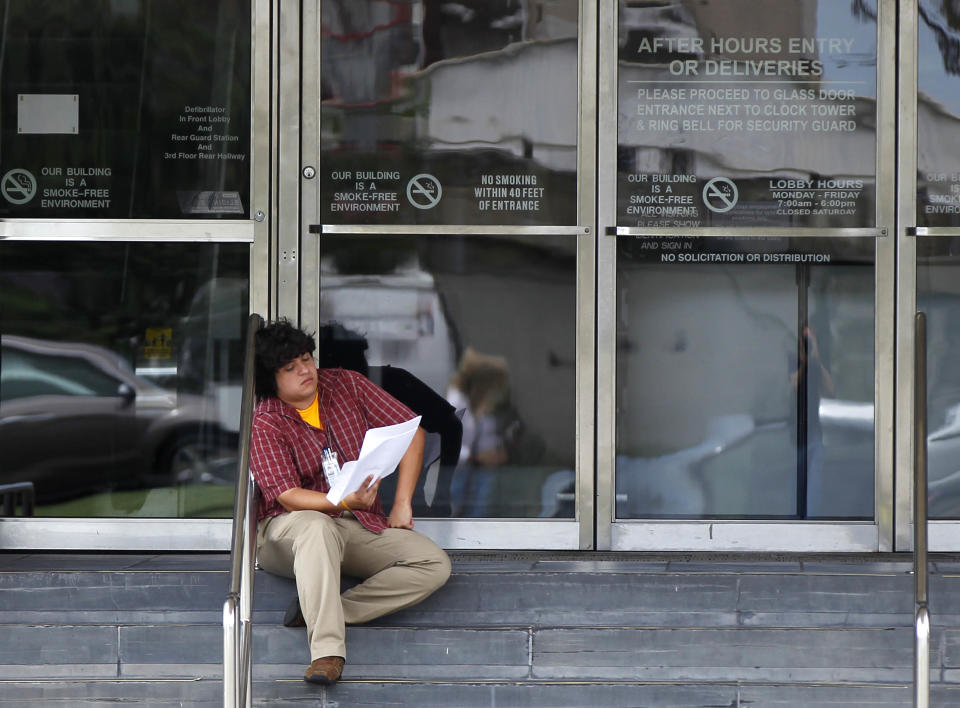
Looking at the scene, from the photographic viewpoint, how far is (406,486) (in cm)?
504

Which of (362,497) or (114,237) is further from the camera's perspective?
(114,237)

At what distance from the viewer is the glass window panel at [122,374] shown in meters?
5.99

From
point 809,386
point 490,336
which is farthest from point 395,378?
point 809,386

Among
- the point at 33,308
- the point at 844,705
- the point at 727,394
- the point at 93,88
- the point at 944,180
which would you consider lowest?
the point at 844,705

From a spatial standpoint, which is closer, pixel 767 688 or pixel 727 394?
pixel 767 688

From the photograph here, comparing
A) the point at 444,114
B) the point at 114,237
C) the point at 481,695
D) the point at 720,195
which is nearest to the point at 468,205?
the point at 444,114

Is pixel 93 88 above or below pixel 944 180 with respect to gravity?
above

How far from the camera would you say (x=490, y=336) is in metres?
6.01

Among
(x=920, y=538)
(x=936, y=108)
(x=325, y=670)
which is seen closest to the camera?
(x=920, y=538)

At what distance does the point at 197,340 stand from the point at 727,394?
2.54 metres

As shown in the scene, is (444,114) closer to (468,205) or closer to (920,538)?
(468,205)

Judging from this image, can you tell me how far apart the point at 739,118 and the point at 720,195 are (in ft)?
1.23

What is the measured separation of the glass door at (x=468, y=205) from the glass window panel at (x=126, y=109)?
29 cm

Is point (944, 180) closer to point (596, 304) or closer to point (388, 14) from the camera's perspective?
point (596, 304)
